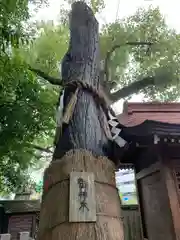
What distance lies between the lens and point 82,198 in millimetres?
2723

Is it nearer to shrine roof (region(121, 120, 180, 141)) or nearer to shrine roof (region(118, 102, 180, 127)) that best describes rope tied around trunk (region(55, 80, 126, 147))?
shrine roof (region(121, 120, 180, 141))

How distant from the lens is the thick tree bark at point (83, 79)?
3395mm

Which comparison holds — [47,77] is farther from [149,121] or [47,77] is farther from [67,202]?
[67,202]

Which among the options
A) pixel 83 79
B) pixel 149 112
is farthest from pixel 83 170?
pixel 149 112

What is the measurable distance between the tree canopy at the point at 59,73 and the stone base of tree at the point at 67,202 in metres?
5.00

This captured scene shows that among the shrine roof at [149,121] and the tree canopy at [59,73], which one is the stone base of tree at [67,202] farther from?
the tree canopy at [59,73]

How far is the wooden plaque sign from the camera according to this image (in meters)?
2.60

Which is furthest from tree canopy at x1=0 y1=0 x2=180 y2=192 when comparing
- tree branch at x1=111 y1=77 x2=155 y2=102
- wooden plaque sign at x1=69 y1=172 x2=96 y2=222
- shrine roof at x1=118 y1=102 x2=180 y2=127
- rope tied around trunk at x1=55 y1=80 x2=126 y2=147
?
wooden plaque sign at x1=69 y1=172 x2=96 y2=222

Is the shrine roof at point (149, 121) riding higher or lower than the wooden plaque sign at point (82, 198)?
higher

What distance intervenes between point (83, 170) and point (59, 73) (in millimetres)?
8560

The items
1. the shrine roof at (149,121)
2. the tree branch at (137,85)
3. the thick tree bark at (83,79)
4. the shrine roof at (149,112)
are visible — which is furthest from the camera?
the tree branch at (137,85)

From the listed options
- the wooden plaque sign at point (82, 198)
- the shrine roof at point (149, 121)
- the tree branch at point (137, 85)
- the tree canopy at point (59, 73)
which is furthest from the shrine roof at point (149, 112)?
the tree branch at point (137, 85)

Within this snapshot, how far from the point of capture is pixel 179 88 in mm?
10758

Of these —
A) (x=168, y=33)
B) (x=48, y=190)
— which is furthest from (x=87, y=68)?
(x=168, y=33)
